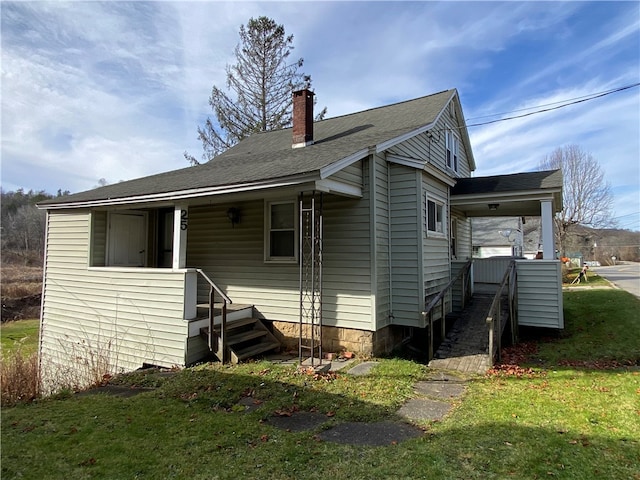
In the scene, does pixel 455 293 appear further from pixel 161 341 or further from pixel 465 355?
pixel 161 341

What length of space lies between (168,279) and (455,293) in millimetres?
7178

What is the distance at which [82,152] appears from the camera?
49.3ft

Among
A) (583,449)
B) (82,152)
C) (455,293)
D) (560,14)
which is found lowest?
(583,449)

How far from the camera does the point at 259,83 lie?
23203 mm

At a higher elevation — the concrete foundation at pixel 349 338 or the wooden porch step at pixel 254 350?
the concrete foundation at pixel 349 338

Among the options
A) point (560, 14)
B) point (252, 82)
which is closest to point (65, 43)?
point (560, 14)

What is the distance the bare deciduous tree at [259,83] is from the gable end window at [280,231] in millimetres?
15814

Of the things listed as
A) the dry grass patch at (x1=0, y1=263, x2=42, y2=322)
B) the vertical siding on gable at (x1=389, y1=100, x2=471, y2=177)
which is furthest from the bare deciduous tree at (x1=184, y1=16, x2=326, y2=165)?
the dry grass patch at (x1=0, y1=263, x2=42, y2=322)

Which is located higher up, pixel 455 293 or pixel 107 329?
pixel 455 293

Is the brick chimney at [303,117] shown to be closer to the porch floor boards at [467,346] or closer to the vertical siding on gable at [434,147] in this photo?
the vertical siding on gable at [434,147]

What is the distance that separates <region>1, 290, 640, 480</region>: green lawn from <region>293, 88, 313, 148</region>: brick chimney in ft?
20.1

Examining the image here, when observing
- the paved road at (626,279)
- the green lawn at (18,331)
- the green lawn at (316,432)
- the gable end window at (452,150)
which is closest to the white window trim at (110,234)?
the green lawn at (316,432)

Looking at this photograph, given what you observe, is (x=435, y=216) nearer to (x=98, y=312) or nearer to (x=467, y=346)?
(x=467, y=346)

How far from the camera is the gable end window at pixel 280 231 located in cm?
808
